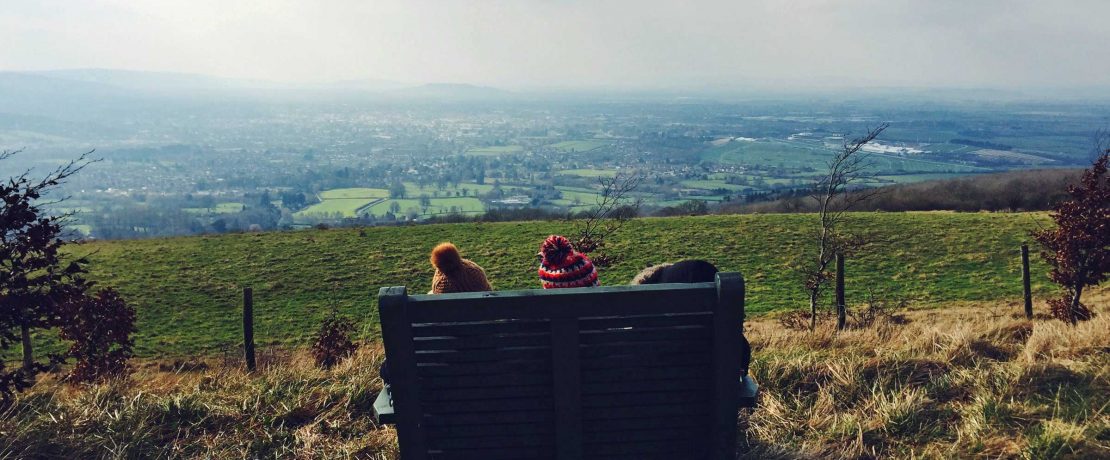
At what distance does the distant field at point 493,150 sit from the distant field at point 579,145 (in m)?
8.94

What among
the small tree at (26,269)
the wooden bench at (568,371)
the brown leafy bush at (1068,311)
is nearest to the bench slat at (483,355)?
the wooden bench at (568,371)

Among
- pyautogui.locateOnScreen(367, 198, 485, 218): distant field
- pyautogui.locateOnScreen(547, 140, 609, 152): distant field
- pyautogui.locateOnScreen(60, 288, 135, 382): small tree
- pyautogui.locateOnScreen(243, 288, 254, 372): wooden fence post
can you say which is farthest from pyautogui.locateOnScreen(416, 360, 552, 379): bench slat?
pyautogui.locateOnScreen(547, 140, 609, 152): distant field

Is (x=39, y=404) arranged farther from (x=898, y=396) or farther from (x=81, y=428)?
(x=898, y=396)

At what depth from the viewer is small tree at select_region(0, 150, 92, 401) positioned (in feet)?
15.4

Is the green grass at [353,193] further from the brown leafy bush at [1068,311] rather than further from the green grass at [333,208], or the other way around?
the brown leafy bush at [1068,311]

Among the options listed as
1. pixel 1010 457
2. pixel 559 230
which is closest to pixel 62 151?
pixel 559 230

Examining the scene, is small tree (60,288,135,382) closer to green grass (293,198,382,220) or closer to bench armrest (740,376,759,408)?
bench armrest (740,376,759,408)

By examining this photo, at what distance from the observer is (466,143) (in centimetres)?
17738

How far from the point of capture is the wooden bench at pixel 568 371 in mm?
2428

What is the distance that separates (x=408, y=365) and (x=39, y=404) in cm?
332

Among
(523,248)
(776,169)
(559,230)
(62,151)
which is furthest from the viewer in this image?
(62,151)

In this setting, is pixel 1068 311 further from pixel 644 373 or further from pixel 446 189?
pixel 446 189

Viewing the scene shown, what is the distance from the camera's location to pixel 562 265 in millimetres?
3980

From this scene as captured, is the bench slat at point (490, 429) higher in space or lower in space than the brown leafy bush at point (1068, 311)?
higher
